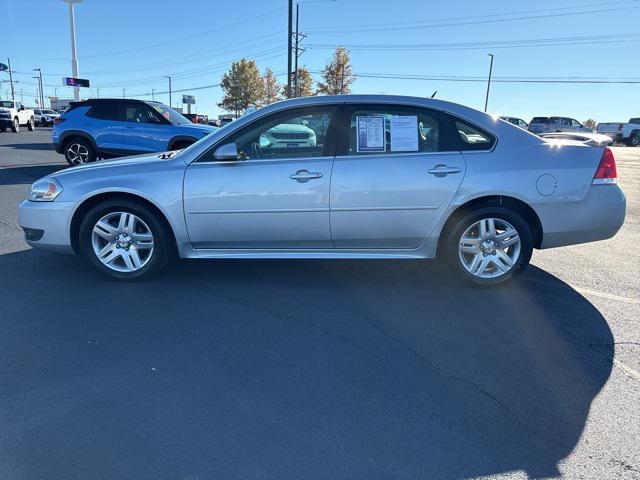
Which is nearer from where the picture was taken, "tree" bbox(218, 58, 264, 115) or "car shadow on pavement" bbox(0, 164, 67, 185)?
"car shadow on pavement" bbox(0, 164, 67, 185)

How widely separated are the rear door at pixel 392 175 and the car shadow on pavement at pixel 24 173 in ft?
27.4

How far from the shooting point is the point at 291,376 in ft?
9.94

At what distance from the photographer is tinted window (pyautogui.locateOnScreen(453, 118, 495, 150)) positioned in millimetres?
4363

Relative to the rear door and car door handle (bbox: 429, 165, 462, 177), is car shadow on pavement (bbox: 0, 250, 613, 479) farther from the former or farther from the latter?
car door handle (bbox: 429, 165, 462, 177)

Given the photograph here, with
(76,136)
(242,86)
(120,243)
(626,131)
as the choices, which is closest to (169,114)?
(76,136)

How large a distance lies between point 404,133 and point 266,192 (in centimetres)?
130

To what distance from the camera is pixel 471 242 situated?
175 inches

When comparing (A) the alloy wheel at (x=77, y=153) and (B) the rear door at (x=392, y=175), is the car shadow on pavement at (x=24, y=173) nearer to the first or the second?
(A) the alloy wheel at (x=77, y=153)

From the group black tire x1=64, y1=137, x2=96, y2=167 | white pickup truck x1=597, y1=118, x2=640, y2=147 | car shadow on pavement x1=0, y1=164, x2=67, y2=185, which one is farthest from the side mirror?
white pickup truck x1=597, y1=118, x2=640, y2=147

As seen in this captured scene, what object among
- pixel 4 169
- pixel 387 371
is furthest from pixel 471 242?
pixel 4 169

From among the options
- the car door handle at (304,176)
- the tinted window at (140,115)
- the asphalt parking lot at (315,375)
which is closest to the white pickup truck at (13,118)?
the tinted window at (140,115)

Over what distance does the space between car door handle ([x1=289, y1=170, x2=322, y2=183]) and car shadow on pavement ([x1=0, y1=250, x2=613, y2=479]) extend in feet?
3.20

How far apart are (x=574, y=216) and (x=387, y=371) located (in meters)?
2.41

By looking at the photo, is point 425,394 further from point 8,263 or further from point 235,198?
point 8,263
